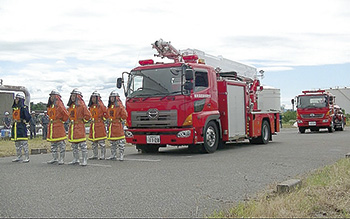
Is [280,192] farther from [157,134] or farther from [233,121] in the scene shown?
[233,121]

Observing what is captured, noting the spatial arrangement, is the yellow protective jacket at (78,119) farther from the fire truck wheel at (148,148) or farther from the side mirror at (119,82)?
the fire truck wheel at (148,148)

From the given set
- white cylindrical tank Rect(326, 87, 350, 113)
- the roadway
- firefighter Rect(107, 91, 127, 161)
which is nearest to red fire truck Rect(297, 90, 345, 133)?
white cylindrical tank Rect(326, 87, 350, 113)

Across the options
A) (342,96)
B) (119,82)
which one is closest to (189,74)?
(119,82)

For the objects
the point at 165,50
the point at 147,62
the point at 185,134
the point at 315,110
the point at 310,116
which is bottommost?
the point at 185,134

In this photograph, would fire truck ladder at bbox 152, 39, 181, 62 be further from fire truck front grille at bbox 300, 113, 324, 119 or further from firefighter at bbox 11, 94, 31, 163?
fire truck front grille at bbox 300, 113, 324, 119

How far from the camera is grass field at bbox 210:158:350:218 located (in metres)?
5.67

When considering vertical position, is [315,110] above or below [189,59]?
below

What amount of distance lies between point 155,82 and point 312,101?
18139mm

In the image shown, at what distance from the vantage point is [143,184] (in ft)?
27.8

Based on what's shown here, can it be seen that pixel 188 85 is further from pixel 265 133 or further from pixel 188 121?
pixel 265 133

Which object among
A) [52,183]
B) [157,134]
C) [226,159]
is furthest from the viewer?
[157,134]

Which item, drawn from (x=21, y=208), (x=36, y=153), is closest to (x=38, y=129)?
(x=36, y=153)

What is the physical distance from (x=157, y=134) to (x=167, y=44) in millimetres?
3305

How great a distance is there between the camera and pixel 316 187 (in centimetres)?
724
